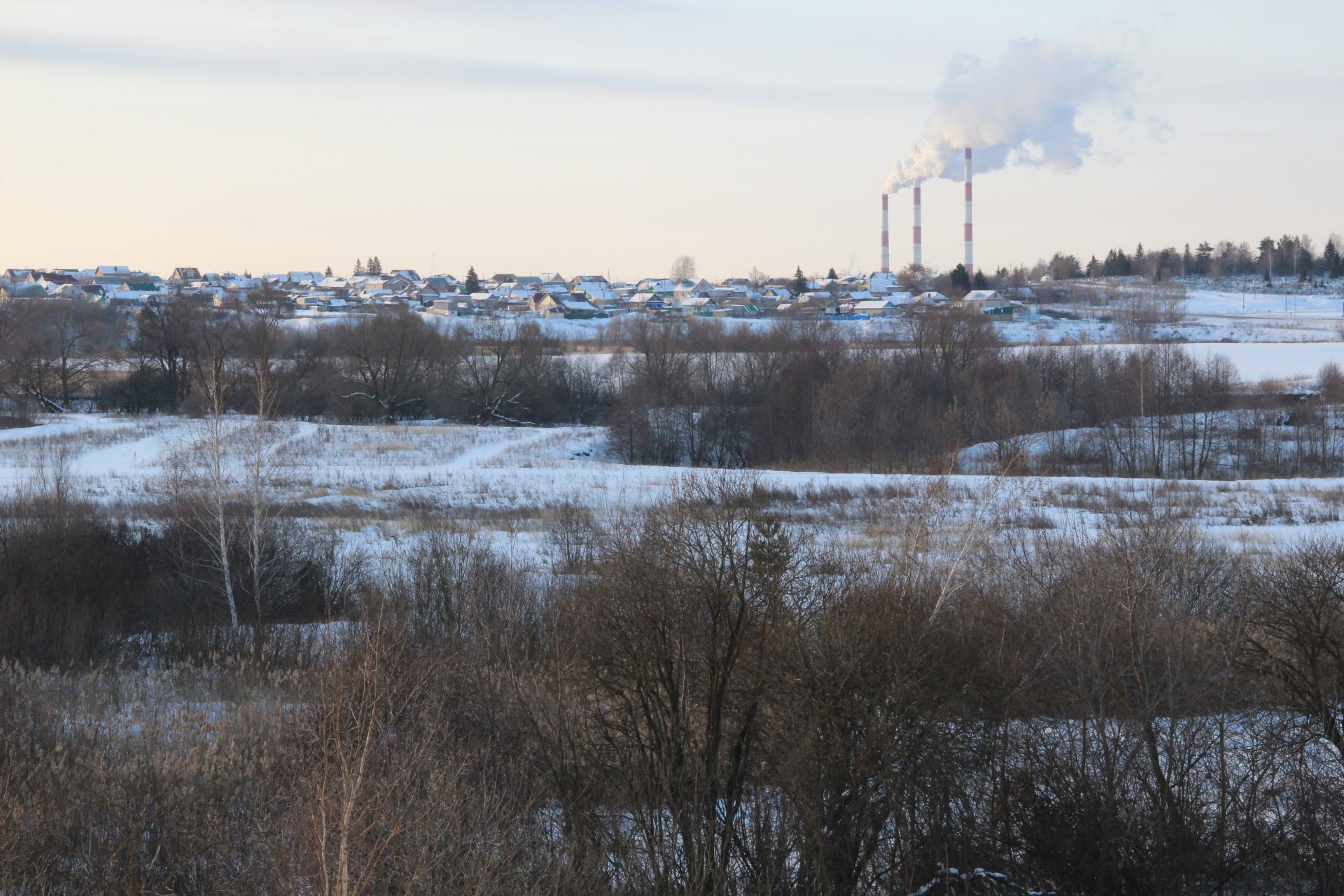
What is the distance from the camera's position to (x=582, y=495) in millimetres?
29719

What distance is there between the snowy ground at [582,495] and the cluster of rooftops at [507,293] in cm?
4271

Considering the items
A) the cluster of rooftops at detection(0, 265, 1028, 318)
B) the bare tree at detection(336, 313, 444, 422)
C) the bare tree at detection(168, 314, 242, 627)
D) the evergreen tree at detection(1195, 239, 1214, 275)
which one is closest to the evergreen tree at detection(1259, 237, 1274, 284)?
the evergreen tree at detection(1195, 239, 1214, 275)

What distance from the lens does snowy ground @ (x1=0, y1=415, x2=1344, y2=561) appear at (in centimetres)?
2328

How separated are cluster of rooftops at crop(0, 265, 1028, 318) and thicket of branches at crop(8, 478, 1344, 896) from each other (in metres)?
65.0

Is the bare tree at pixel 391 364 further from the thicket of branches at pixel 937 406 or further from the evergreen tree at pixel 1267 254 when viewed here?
the evergreen tree at pixel 1267 254

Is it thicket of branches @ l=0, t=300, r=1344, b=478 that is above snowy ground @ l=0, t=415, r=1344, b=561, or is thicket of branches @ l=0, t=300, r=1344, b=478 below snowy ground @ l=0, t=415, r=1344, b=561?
above

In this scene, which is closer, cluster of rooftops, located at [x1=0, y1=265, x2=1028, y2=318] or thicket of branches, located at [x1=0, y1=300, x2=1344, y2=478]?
thicket of branches, located at [x1=0, y1=300, x2=1344, y2=478]

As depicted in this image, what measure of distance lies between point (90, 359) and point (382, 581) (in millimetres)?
50751

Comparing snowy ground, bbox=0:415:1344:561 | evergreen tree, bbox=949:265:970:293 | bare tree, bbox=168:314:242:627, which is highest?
evergreen tree, bbox=949:265:970:293

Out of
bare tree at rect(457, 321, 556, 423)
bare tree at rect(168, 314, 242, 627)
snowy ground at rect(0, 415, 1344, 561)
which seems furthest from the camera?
bare tree at rect(457, 321, 556, 423)

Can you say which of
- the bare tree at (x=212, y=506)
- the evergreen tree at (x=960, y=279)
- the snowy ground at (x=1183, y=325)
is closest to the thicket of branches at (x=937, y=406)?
the snowy ground at (x=1183, y=325)

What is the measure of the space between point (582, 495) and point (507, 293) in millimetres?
109959

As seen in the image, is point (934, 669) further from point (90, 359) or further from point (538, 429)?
point (90, 359)

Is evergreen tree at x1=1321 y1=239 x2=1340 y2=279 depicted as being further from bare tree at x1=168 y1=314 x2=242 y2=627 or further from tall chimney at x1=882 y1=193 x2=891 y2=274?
bare tree at x1=168 y1=314 x2=242 y2=627
